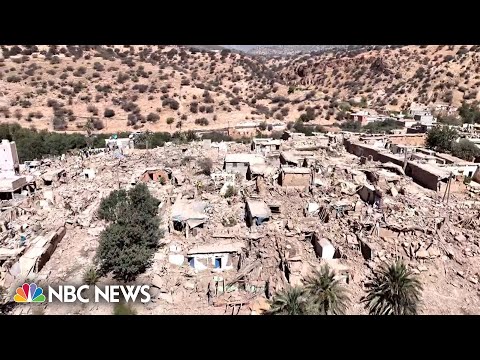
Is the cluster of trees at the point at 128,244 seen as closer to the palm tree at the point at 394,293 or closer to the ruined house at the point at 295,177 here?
the ruined house at the point at 295,177

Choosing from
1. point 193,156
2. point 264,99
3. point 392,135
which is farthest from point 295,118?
point 193,156

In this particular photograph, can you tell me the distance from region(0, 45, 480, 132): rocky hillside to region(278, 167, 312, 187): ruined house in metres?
16.3

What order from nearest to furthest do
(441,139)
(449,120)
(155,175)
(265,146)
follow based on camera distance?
(155,175) → (441,139) → (265,146) → (449,120)

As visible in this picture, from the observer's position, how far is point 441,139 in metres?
18.9

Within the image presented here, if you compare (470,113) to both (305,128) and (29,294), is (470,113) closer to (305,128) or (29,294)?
(305,128)

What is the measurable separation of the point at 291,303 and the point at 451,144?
15239mm

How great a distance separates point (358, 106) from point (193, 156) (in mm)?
23731

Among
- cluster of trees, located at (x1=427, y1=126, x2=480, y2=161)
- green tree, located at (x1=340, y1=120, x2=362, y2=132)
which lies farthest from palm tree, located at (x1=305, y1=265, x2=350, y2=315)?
green tree, located at (x1=340, y1=120, x2=362, y2=132)

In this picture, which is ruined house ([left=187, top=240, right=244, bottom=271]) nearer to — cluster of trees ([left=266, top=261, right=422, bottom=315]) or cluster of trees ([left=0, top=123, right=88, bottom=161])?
cluster of trees ([left=266, top=261, right=422, bottom=315])

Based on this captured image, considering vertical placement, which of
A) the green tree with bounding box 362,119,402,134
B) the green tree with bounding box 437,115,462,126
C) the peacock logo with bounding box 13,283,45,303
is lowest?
the peacock logo with bounding box 13,283,45,303

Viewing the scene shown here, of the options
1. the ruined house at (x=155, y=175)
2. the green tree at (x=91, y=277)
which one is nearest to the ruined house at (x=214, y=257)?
the green tree at (x=91, y=277)

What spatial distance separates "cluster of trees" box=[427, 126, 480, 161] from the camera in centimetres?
1722

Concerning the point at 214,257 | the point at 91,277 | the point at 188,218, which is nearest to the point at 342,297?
the point at 214,257

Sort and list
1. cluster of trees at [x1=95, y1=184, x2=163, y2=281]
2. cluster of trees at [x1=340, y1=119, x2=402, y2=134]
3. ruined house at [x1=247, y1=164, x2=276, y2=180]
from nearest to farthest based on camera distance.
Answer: cluster of trees at [x1=95, y1=184, x2=163, y2=281], ruined house at [x1=247, y1=164, x2=276, y2=180], cluster of trees at [x1=340, y1=119, x2=402, y2=134]
